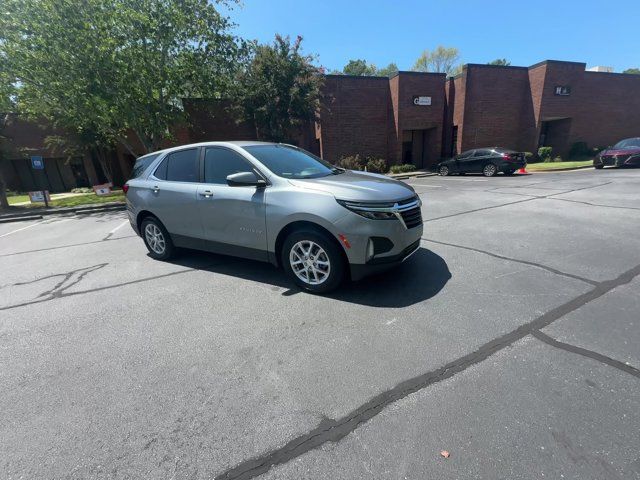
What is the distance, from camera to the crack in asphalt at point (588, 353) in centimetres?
237

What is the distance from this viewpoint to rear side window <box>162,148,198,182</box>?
4715 mm

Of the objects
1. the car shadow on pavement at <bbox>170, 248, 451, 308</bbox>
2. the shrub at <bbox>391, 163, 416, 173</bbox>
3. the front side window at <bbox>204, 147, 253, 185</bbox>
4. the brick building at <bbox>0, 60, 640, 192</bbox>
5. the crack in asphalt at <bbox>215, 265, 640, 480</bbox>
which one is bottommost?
→ the crack in asphalt at <bbox>215, 265, 640, 480</bbox>

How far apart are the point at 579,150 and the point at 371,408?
3063cm

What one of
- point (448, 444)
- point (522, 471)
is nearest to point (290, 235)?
point (448, 444)

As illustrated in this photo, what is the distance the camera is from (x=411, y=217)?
147 inches

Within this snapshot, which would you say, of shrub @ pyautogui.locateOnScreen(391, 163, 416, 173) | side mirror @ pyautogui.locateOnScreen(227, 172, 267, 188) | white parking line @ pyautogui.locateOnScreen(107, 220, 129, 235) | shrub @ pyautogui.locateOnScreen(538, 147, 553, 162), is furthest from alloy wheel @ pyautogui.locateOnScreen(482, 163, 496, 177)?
white parking line @ pyautogui.locateOnScreen(107, 220, 129, 235)

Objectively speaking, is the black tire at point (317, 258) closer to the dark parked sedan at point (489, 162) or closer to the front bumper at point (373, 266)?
the front bumper at point (373, 266)

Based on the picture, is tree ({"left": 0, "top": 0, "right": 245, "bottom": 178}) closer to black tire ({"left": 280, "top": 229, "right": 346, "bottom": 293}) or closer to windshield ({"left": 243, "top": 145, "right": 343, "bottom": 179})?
windshield ({"left": 243, "top": 145, "right": 343, "bottom": 179})

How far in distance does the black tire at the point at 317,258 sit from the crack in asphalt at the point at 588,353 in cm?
199

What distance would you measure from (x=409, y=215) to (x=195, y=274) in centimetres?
330

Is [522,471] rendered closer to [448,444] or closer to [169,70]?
[448,444]

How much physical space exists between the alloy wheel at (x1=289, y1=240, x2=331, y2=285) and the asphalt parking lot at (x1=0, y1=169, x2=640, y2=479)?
0.25m

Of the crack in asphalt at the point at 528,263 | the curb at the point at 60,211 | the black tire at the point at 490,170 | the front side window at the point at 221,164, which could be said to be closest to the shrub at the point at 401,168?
the black tire at the point at 490,170

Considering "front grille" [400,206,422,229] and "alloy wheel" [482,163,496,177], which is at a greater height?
"front grille" [400,206,422,229]
